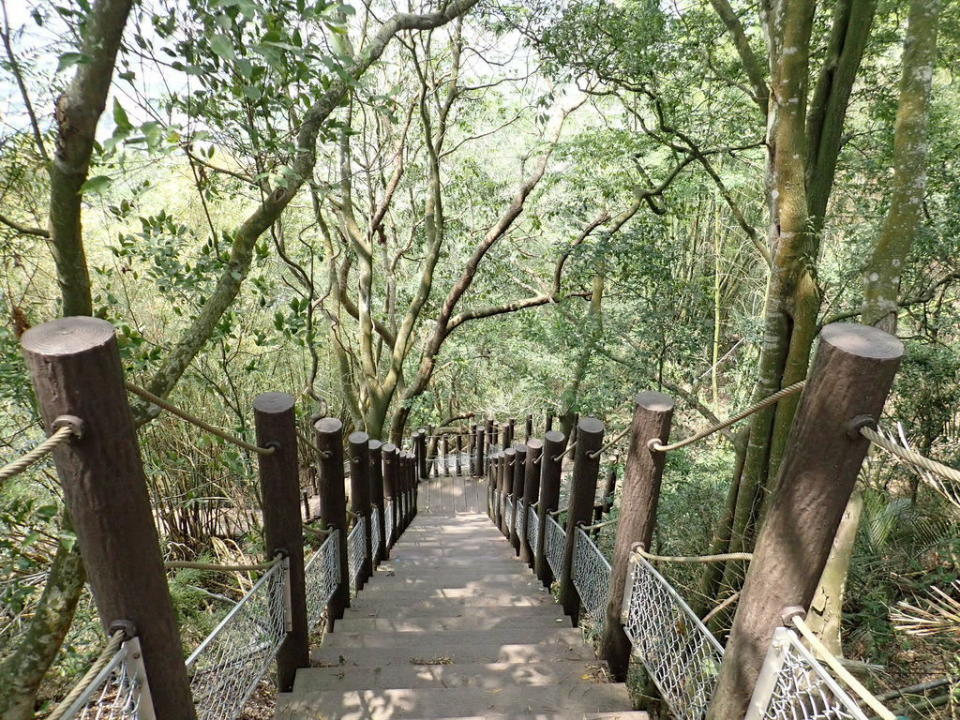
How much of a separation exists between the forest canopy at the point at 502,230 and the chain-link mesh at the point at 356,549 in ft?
3.24

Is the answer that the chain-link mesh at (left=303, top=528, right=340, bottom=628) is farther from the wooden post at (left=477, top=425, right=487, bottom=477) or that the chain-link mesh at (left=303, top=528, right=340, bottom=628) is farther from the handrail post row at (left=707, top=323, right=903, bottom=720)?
the wooden post at (left=477, top=425, right=487, bottom=477)

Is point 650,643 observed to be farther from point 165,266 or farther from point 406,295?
point 406,295

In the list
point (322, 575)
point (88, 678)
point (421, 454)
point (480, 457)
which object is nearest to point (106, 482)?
point (88, 678)

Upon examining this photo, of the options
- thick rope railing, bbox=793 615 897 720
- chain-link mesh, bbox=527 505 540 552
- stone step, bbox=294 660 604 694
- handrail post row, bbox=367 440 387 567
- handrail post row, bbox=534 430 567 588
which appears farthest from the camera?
handrail post row, bbox=367 440 387 567

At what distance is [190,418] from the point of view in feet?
6.10

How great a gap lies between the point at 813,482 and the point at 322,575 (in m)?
2.64

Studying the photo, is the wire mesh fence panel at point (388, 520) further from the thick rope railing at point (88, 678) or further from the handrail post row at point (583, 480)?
the thick rope railing at point (88, 678)

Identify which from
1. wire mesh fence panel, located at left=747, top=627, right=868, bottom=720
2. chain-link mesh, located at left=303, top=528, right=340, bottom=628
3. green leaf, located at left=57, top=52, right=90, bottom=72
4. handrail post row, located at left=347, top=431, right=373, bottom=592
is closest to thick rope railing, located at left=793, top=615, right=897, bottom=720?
wire mesh fence panel, located at left=747, top=627, right=868, bottom=720

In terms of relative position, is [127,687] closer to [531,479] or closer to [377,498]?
[377,498]

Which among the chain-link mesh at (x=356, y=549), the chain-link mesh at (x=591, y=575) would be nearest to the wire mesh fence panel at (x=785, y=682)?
the chain-link mesh at (x=591, y=575)

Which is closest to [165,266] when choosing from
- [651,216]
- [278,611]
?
[278,611]

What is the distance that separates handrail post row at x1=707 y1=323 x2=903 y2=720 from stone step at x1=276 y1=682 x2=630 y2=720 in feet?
3.09

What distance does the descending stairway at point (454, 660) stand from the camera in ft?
7.95

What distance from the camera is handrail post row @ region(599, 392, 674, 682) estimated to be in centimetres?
244
